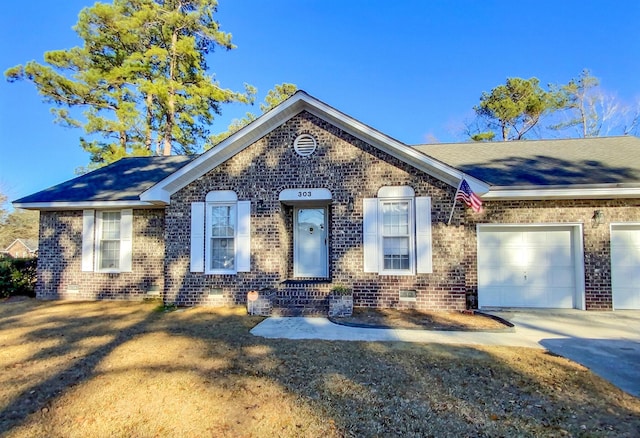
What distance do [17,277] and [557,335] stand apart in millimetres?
14646

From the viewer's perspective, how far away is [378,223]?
9164mm

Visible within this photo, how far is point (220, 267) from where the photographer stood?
386 inches

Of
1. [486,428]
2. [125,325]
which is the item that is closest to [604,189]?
[486,428]

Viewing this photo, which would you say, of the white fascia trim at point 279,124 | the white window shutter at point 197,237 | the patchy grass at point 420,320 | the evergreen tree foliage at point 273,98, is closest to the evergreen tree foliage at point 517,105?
the evergreen tree foliage at point 273,98

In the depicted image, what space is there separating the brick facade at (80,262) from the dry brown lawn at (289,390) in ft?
12.8

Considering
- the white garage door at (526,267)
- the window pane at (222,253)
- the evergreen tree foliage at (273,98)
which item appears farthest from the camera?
the evergreen tree foliage at (273,98)

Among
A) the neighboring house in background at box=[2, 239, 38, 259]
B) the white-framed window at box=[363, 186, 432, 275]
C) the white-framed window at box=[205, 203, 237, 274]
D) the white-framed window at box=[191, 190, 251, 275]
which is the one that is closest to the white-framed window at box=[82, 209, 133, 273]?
the white-framed window at box=[191, 190, 251, 275]

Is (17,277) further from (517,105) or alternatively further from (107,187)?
(517,105)

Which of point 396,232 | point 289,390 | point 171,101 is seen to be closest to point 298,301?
point 396,232

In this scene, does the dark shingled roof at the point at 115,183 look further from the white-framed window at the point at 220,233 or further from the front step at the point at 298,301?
the front step at the point at 298,301

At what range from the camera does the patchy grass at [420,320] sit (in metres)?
7.32

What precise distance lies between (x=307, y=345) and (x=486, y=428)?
3.18 metres

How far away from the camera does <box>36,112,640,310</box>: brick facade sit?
891 cm

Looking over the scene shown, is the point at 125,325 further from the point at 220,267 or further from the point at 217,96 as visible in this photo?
the point at 217,96
